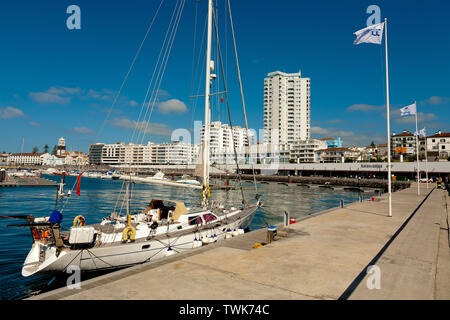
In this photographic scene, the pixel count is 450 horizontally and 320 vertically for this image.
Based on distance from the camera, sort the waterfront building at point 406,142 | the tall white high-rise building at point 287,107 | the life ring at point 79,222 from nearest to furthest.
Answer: the life ring at point 79,222
the waterfront building at point 406,142
the tall white high-rise building at point 287,107

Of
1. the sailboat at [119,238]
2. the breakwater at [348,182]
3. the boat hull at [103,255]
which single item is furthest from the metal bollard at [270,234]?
the breakwater at [348,182]

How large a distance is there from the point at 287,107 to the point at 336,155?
50257 millimetres

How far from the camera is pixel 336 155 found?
5300 inches

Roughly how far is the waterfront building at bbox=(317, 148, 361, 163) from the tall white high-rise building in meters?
30.8

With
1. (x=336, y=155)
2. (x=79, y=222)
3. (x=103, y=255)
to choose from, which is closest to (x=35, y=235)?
(x=79, y=222)

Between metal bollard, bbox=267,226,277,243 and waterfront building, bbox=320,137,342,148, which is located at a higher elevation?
waterfront building, bbox=320,137,342,148

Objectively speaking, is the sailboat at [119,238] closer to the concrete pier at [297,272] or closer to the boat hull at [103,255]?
the boat hull at [103,255]

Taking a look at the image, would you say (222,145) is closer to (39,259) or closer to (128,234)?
(128,234)

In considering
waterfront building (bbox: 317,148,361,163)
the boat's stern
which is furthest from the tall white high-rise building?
the boat's stern

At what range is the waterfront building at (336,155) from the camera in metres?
134

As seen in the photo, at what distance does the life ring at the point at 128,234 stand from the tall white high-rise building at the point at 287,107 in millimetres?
159656

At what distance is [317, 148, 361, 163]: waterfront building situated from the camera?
5267 inches

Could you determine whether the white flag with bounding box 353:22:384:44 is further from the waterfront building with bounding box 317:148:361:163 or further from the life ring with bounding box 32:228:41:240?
the waterfront building with bounding box 317:148:361:163
